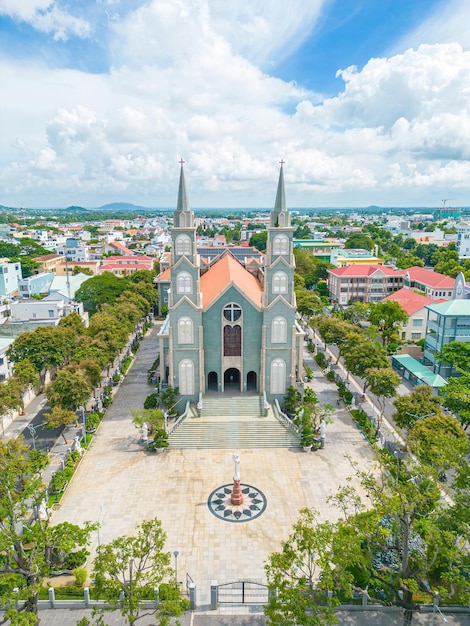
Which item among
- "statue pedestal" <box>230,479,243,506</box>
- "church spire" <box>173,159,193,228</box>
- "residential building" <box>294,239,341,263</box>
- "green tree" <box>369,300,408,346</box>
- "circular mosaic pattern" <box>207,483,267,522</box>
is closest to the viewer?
"circular mosaic pattern" <box>207,483,267,522</box>

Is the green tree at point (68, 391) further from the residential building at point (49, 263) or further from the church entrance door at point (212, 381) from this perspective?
the residential building at point (49, 263)

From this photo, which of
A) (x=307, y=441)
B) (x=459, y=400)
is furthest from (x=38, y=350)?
(x=459, y=400)

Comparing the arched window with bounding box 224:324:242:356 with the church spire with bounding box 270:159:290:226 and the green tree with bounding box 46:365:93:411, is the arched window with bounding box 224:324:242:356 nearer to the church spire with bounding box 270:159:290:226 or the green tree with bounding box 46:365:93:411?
the church spire with bounding box 270:159:290:226

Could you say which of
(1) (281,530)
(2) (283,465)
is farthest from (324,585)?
(2) (283,465)

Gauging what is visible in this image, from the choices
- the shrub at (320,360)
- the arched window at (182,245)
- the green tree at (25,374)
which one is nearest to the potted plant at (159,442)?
the green tree at (25,374)

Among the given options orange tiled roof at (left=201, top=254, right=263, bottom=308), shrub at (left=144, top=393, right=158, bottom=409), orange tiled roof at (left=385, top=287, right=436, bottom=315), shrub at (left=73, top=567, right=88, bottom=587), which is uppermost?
orange tiled roof at (left=201, top=254, right=263, bottom=308)

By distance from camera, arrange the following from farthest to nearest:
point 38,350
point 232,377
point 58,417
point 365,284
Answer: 1. point 365,284
2. point 38,350
3. point 232,377
4. point 58,417

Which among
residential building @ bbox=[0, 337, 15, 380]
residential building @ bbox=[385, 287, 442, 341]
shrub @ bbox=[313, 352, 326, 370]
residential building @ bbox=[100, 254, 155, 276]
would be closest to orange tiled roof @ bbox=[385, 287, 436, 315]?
residential building @ bbox=[385, 287, 442, 341]

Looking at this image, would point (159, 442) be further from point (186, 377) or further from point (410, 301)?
point (410, 301)
